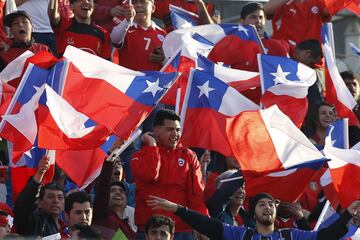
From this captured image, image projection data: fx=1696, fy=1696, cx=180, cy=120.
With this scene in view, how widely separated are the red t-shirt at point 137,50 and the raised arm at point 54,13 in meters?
0.84

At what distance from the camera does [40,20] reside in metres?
19.2

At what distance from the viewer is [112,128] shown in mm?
15445

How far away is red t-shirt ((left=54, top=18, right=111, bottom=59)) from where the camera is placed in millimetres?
18141

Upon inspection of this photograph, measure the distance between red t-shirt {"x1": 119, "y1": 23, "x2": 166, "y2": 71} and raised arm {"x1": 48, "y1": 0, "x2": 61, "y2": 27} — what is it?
84cm

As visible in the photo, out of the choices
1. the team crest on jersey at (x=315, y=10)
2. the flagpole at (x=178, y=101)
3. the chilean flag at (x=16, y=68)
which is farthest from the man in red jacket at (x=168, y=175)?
the team crest on jersey at (x=315, y=10)

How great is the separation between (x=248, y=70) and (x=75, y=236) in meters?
5.01

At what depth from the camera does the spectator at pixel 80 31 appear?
713 inches

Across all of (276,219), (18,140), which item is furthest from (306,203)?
(18,140)

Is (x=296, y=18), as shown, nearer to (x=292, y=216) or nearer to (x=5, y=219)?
(x=292, y=216)

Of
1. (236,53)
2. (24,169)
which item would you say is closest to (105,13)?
(236,53)

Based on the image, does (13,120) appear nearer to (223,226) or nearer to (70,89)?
(70,89)

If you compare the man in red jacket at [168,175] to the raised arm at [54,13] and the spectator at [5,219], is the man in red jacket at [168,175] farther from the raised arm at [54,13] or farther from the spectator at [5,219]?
the raised arm at [54,13]

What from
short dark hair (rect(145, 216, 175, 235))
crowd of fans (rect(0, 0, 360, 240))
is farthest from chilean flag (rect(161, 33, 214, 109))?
short dark hair (rect(145, 216, 175, 235))

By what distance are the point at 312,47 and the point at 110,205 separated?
188 inches
